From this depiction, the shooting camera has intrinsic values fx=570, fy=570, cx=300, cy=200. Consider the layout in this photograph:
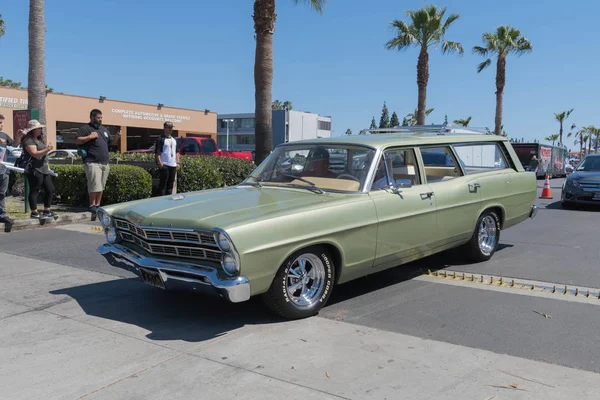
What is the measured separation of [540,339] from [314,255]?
1.85m

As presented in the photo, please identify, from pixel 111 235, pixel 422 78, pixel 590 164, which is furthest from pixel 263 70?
pixel 422 78

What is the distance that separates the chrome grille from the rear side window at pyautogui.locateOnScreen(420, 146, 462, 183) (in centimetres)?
279

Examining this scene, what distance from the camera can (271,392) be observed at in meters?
3.39

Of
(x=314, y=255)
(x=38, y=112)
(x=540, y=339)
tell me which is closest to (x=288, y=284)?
(x=314, y=255)

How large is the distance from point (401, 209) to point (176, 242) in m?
2.19

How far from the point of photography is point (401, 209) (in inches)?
216

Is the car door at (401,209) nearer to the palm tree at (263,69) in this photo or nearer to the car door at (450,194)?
the car door at (450,194)

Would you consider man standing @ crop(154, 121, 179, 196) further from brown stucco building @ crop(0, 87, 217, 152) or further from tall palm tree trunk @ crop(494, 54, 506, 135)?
tall palm tree trunk @ crop(494, 54, 506, 135)

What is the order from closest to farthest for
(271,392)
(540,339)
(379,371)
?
(271,392)
(379,371)
(540,339)

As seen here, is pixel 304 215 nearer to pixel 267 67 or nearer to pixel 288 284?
pixel 288 284

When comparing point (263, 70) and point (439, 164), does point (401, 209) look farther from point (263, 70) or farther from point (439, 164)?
point (263, 70)

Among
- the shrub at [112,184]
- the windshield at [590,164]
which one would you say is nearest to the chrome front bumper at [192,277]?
the shrub at [112,184]

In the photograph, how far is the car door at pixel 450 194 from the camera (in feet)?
19.9

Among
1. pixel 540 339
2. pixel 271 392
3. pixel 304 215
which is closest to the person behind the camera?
pixel 271 392
